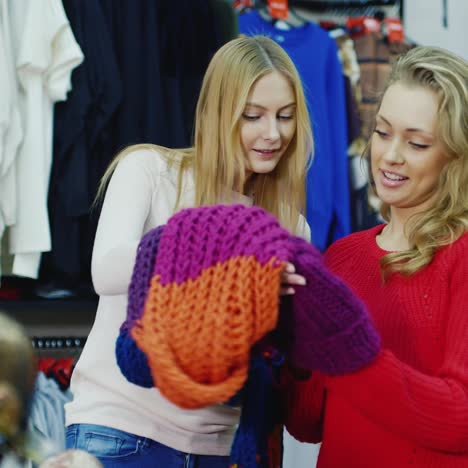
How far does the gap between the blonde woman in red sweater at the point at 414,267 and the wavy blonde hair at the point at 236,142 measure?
207 millimetres

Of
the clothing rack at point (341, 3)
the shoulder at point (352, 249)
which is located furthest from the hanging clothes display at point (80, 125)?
the shoulder at point (352, 249)

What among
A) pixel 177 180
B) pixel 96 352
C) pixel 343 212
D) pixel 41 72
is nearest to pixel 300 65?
pixel 343 212

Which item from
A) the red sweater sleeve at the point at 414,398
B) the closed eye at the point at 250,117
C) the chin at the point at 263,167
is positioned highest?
the closed eye at the point at 250,117

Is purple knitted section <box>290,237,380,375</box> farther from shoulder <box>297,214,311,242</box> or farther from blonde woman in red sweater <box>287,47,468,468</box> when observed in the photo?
shoulder <box>297,214,311,242</box>

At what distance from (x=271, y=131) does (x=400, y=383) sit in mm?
548

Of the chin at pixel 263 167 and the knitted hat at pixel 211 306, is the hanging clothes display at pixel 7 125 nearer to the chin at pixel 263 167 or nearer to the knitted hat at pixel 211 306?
the chin at pixel 263 167

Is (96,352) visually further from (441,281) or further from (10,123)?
(10,123)

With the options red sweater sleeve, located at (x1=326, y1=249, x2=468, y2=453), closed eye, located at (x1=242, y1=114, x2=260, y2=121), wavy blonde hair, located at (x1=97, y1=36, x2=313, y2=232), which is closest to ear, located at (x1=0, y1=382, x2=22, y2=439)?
red sweater sleeve, located at (x1=326, y1=249, x2=468, y2=453)

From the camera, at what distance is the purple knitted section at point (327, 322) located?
859 millimetres

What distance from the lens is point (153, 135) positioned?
88.0 inches

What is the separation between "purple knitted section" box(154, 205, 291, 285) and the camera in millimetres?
806

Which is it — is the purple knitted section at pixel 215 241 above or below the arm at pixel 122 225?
above

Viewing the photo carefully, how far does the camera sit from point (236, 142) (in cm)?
136

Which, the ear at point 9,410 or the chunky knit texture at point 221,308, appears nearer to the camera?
the ear at point 9,410
